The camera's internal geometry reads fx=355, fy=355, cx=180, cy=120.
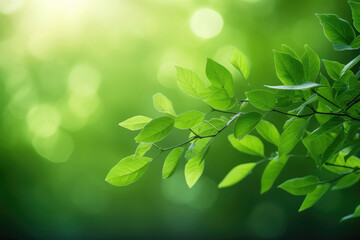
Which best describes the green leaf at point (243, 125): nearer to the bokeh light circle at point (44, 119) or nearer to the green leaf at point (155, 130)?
the green leaf at point (155, 130)

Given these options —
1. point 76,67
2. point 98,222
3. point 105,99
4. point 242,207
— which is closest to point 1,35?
point 76,67

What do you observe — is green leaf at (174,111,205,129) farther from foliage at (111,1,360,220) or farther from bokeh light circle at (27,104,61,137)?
bokeh light circle at (27,104,61,137)

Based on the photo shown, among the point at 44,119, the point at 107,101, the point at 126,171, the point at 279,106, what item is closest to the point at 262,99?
the point at 279,106

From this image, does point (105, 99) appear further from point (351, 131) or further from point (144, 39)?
point (351, 131)

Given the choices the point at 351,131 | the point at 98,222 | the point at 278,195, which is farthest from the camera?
the point at 98,222

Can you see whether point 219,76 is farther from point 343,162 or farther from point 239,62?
point 343,162

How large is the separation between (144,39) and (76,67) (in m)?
0.76

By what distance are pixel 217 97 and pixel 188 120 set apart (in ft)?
0.10

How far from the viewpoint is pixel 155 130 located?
277 mm

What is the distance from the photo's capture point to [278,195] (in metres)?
3.14

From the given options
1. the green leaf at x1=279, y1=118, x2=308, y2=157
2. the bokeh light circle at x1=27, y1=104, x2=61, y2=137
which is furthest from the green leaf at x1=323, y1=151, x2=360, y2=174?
the bokeh light circle at x1=27, y1=104, x2=61, y2=137

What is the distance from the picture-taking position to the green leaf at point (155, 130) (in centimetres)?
27

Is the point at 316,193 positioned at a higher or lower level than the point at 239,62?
lower

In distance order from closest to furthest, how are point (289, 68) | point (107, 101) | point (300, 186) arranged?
point (289, 68) < point (300, 186) < point (107, 101)
